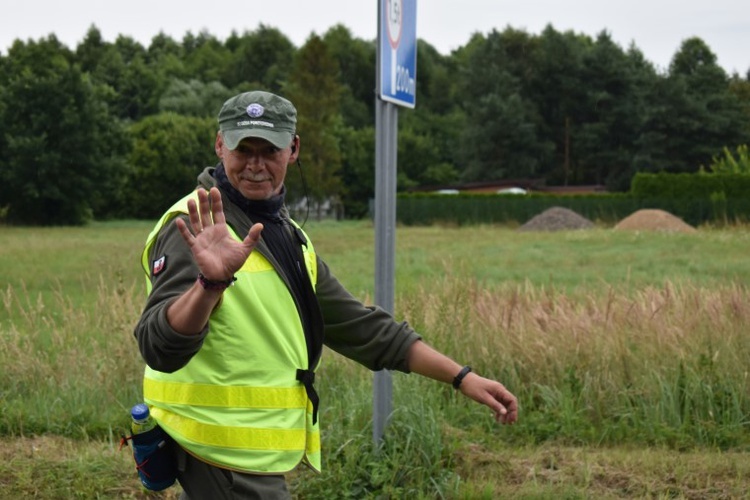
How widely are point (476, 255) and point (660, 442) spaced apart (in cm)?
2013

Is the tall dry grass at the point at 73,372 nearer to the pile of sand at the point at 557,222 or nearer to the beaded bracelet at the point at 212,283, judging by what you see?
the beaded bracelet at the point at 212,283

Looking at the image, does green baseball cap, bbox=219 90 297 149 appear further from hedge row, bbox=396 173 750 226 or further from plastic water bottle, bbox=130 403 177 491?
hedge row, bbox=396 173 750 226

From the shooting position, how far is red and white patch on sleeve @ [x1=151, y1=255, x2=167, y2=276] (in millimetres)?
2744

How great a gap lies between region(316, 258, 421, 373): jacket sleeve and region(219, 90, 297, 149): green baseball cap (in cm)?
59

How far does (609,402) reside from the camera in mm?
6699

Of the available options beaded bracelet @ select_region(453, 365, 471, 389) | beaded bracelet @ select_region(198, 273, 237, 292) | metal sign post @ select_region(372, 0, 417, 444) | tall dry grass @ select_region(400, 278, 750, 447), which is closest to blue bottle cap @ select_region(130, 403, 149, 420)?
beaded bracelet @ select_region(198, 273, 237, 292)

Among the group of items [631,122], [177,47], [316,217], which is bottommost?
[316,217]

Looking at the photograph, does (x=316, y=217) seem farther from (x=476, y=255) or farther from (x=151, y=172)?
(x=476, y=255)

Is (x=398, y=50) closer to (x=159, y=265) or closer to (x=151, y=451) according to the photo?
(x=159, y=265)

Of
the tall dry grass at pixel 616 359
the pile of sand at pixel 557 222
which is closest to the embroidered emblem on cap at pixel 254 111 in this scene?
the tall dry grass at pixel 616 359

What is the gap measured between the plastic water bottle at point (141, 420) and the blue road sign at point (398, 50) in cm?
266

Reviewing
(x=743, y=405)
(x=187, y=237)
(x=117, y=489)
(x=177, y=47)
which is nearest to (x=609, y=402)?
(x=743, y=405)

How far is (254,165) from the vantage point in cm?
291

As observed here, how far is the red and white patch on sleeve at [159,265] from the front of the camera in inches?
108
